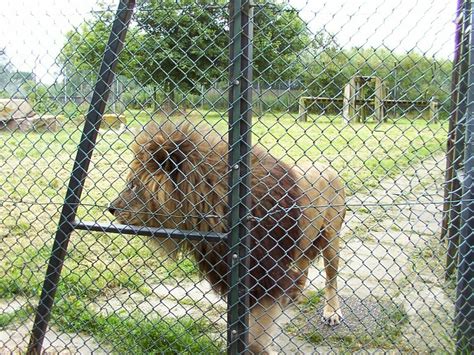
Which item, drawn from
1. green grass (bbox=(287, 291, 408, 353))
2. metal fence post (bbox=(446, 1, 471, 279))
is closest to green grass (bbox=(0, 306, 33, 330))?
green grass (bbox=(287, 291, 408, 353))

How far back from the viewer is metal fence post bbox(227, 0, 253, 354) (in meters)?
2.52

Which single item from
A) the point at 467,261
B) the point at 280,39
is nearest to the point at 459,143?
the point at 467,261

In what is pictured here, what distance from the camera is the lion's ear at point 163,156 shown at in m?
3.04

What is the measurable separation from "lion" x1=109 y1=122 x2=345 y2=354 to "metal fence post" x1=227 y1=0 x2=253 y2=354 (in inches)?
5.0

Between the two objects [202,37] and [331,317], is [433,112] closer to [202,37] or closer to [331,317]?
[202,37]

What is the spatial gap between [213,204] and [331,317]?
1696 mm

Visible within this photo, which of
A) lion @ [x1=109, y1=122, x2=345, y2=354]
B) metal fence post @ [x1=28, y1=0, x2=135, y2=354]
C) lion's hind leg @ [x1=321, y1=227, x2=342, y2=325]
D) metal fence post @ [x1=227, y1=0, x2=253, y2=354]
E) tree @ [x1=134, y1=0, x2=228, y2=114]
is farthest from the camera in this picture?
Answer: lion's hind leg @ [x1=321, y1=227, x2=342, y2=325]

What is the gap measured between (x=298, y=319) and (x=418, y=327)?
0.97m

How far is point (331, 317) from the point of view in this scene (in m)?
4.02

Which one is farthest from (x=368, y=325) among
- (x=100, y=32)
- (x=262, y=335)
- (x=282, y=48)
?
(x=100, y=32)

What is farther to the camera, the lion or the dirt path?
the dirt path

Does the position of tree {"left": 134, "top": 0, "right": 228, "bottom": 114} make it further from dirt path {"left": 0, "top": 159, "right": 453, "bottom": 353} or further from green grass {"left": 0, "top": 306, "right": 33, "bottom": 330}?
green grass {"left": 0, "top": 306, "right": 33, "bottom": 330}

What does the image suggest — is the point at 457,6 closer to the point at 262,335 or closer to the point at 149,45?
the point at 149,45

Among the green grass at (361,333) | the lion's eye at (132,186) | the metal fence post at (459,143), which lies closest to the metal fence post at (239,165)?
the lion's eye at (132,186)
